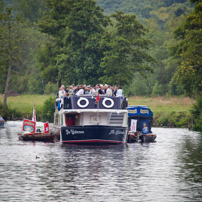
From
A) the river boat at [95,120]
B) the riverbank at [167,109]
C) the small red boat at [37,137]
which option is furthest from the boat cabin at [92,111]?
the riverbank at [167,109]

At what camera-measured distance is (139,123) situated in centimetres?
5431

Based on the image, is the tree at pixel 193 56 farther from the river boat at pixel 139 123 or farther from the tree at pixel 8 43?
the tree at pixel 8 43

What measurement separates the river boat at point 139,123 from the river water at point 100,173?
19.6 feet

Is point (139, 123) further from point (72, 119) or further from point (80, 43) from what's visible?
point (80, 43)

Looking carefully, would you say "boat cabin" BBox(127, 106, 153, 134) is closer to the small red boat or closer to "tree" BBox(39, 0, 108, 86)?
the small red boat

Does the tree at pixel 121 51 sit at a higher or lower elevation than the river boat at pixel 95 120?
higher

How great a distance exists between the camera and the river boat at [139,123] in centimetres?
5253

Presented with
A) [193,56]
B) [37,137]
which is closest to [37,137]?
[37,137]

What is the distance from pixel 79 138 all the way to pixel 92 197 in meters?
23.1

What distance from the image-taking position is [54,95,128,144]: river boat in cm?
4456

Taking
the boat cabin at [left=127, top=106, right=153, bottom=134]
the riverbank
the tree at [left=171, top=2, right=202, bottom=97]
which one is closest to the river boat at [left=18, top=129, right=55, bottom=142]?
the boat cabin at [left=127, top=106, right=153, bottom=134]

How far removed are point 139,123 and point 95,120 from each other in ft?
29.2

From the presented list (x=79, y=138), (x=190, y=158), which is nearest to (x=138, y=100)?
(x=79, y=138)

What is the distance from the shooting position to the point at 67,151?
4103 cm
